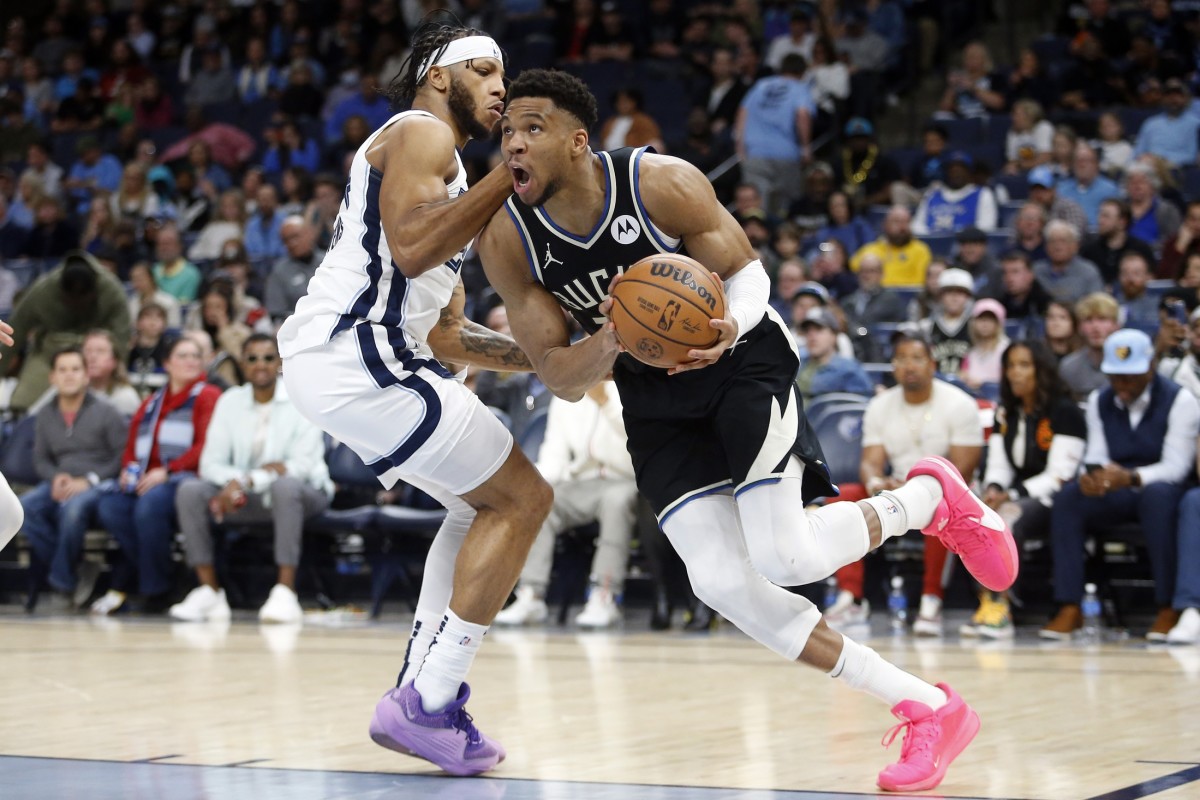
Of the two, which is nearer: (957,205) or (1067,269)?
(1067,269)

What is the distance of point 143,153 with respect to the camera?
53.1 ft

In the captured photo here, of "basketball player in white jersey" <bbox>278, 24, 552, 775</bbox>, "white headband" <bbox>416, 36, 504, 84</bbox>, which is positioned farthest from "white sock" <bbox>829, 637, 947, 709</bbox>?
"white headband" <bbox>416, 36, 504, 84</bbox>

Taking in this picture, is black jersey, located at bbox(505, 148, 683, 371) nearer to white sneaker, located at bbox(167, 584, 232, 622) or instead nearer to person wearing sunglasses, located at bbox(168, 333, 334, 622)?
person wearing sunglasses, located at bbox(168, 333, 334, 622)

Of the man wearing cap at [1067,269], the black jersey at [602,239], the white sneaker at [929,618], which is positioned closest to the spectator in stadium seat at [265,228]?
the man wearing cap at [1067,269]

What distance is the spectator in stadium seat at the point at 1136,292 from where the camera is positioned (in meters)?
9.70

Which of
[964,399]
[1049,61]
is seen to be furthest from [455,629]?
[1049,61]

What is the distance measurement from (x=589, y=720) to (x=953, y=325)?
17.2ft

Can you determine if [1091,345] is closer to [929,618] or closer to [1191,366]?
[1191,366]

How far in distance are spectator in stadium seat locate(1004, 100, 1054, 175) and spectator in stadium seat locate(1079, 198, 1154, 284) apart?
1808 millimetres

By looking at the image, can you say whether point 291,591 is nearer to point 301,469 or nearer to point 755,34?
point 301,469

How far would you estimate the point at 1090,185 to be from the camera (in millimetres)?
11422

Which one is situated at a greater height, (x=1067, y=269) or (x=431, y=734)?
(x=1067, y=269)

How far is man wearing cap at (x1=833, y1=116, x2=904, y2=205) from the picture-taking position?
1289 cm

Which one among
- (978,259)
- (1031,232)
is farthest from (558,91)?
(1031,232)
